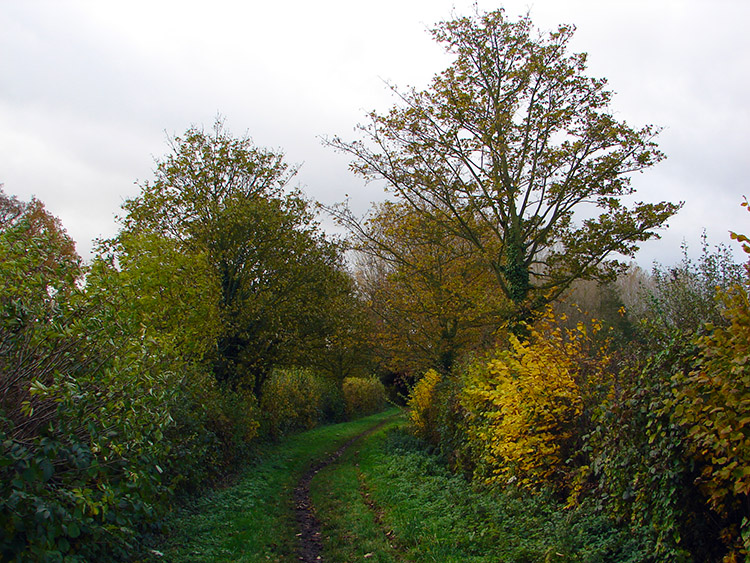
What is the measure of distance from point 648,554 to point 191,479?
758 cm

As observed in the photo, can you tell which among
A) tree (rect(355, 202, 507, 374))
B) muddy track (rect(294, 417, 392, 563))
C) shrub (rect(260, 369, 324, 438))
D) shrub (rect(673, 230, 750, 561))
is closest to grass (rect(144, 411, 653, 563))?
muddy track (rect(294, 417, 392, 563))

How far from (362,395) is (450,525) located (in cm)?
2829

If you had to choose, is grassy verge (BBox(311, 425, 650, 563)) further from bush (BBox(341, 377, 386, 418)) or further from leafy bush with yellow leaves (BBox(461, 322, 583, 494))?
bush (BBox(341, 377, 386, 418))

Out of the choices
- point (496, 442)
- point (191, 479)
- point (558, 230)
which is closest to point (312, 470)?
point (191, 479)

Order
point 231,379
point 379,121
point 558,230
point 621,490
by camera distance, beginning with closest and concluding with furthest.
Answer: point 621,490 → point 558,230 → point 379,121 → point 231,379

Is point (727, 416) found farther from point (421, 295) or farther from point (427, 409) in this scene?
point (421, 295)

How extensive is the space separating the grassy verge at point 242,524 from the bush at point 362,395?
18.9 metres

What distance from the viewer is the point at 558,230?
14453mm

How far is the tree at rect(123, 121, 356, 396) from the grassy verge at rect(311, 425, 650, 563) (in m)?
6.69

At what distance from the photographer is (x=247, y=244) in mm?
17922

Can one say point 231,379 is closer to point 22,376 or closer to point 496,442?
point 496,442

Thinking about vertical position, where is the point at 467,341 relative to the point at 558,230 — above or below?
below

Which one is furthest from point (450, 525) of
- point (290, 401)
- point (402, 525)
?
point (290, 401)

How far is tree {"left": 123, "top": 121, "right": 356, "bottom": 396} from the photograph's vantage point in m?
17.2
